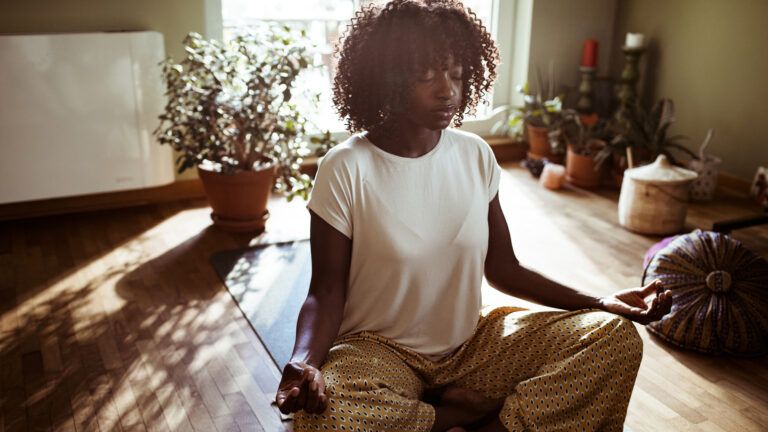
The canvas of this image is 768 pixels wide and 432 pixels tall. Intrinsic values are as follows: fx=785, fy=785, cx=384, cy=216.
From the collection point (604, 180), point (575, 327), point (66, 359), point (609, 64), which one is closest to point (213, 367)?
point (66, 359)

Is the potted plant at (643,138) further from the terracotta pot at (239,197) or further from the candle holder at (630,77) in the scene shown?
the terracotta pot at (239,197)

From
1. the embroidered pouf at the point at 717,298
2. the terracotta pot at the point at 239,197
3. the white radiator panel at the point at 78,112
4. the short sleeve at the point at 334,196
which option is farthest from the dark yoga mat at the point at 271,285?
the embroidered pouf at the point at 717,298

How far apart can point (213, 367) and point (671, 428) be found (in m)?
1.21

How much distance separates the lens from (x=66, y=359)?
2211 millimetres

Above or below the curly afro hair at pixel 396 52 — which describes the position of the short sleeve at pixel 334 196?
below

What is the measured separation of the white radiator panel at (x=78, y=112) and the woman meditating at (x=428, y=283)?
1859mm

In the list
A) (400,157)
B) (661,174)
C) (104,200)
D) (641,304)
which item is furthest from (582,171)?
(400,157)

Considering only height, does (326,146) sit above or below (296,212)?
above

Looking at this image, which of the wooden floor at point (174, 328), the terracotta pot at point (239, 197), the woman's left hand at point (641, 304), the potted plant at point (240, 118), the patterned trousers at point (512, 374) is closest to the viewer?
the patterned trousers at point (512, 374)

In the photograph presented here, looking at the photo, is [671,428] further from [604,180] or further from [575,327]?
[604,180]

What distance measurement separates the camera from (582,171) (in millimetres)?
3930

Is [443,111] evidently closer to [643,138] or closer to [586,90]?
[643,138]

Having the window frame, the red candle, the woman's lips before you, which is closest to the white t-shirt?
the woman's lips

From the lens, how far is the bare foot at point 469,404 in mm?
1539
